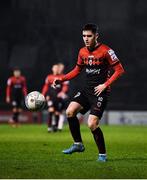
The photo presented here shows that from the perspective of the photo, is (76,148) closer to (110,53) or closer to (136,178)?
(110,53)

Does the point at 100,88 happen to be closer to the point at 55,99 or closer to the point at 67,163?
the point at 67,163

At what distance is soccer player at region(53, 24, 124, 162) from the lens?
419 inches

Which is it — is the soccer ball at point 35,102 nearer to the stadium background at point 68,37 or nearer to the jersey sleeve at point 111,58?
the jersey sleeve at point 111,58

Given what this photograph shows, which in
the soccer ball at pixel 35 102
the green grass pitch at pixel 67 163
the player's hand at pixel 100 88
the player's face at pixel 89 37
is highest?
the player's face at pixel 89 37

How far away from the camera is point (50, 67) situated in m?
27.6

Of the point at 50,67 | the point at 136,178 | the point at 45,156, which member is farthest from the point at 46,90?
the point at 136,178

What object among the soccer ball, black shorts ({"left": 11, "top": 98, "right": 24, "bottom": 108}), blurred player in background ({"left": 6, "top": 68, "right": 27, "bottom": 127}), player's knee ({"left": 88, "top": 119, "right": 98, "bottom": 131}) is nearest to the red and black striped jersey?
player's knee ({"left": 88, "top": 119, "right": 98, "bottom": 131})

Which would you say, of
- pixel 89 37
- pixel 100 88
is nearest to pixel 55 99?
pixel 89 37

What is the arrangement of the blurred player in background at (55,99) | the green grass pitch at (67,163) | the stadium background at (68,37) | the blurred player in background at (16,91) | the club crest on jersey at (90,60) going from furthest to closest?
the stadium background at (68,37) → the blurred player in background at (16,91) → the blurred player in background at (55,99) → the club crest on jersey at (90,60) → the green grass pitch at (67,163)

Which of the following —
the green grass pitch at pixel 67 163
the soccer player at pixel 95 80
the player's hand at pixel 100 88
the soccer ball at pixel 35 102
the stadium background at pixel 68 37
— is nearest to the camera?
the green grass pitch at pixel 67 163

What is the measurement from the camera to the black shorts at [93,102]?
35.0 feet

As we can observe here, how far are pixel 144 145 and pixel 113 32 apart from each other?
41.8 ft

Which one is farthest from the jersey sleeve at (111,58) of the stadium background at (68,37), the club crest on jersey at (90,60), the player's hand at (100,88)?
the stadium background at (68,37)

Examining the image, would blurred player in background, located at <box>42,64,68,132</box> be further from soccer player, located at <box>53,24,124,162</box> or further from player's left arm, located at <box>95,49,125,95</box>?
player's left arm, located at <box>95,49,125,95</box>
